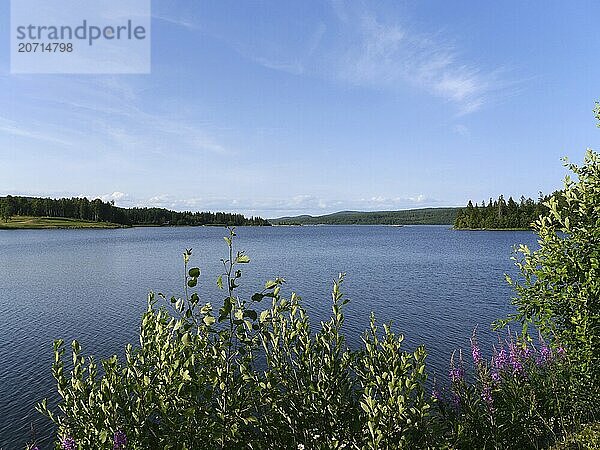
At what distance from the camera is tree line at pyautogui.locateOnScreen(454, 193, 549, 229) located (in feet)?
453

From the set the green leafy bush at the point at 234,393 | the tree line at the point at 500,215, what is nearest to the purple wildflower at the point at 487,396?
the green leafy bush at the point at 234,393

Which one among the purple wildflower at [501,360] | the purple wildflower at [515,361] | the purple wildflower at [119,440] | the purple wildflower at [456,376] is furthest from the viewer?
the purple wildflower at [501,360]

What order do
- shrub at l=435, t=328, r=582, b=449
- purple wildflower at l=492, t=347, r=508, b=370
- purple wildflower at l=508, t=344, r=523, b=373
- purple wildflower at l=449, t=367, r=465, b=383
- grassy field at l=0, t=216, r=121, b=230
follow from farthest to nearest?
grassy field at l=0, t=216, r=121, b=230
purple wildflower at l=492, t=347, r=508, b=370
purple wildflower at l=508, t=344, r=523, b=373
purple wildflower at l=449, t=367, r=465, b=383
shrub at l=435, t=328, r=582, b=449

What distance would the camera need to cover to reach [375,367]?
5168 mm

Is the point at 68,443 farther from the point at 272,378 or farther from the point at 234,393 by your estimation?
the point at 272,378

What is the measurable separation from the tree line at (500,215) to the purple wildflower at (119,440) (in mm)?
144532

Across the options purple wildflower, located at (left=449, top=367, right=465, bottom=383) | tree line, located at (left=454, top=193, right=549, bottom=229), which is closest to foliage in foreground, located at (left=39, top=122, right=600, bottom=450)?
purple wildflower, located at (left=449, top=367, right=465, bottom=383)

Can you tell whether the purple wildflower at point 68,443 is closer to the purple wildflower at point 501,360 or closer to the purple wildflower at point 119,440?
the purple wildflower at point 119,440

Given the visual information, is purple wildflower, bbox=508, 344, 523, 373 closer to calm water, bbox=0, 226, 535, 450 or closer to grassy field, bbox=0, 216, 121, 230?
calm water, bbox=0, 226, 535, 450

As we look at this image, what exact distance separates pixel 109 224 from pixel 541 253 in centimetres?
16727

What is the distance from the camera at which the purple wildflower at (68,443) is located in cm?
461

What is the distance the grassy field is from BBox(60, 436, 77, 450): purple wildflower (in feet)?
476

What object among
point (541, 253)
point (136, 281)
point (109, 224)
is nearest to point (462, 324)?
point (541, 253)

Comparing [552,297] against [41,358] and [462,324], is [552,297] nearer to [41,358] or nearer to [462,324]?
[462,324]
